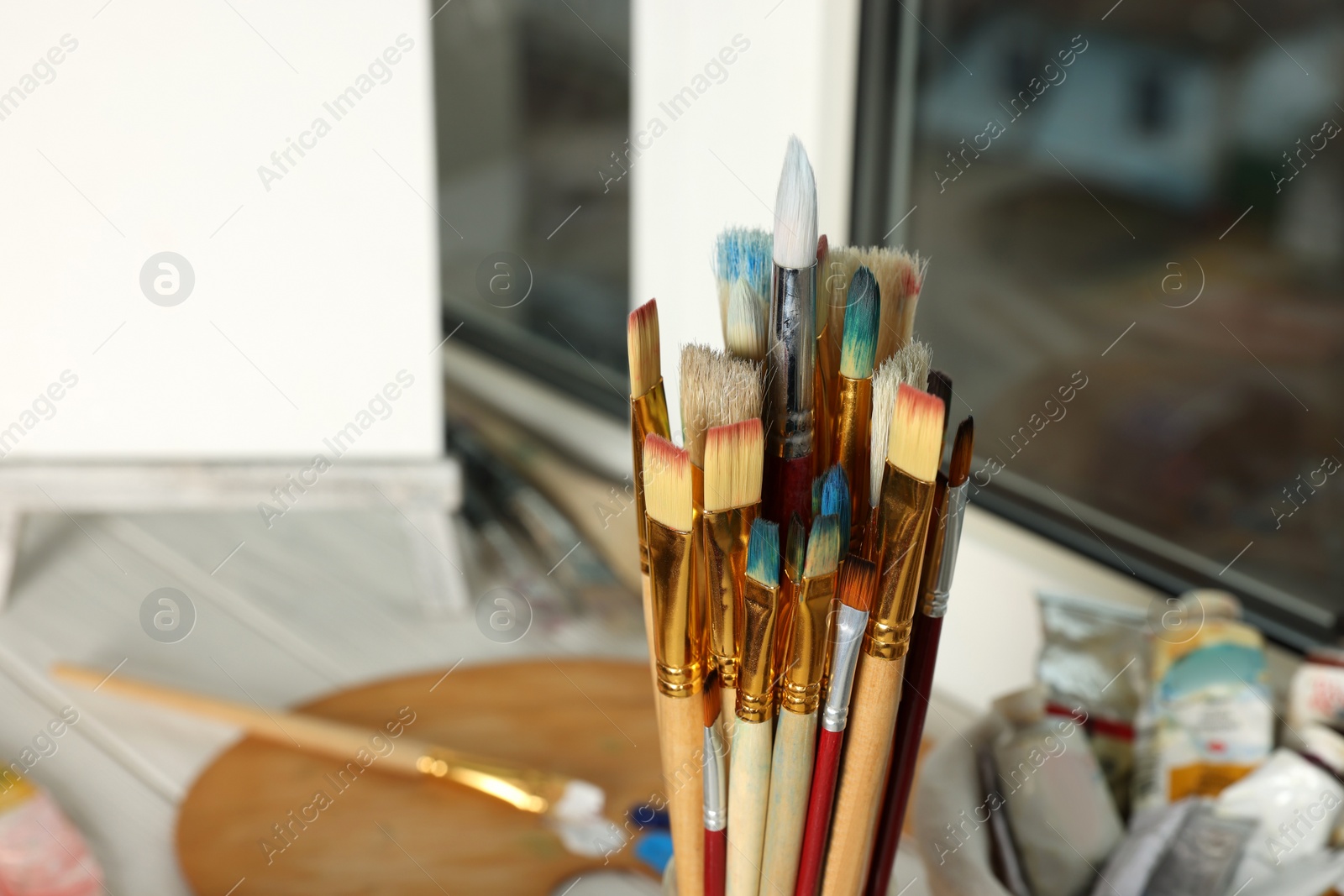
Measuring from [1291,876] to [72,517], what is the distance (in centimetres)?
76

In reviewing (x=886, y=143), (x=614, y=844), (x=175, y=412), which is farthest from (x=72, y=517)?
(x=886, y=143)

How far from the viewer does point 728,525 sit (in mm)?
297

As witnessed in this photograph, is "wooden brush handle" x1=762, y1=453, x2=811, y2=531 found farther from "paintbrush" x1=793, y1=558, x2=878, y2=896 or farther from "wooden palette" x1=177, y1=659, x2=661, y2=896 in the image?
"wooden palette" x1=177, y1=659, x2=661, y2=896

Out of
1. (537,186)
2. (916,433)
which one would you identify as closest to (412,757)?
(916,433)

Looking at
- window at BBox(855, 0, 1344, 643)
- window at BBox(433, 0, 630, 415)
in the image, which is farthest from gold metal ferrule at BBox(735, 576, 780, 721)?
window at BBox(433, 0, 630, 415)

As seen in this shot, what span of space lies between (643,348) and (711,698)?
100mm

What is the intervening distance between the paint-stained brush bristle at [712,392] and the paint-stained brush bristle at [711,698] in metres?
0.06

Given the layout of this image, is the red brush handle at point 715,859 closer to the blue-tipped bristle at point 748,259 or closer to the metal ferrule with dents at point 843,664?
the metal ferrule with dents at point 843,664

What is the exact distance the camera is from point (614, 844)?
54cm

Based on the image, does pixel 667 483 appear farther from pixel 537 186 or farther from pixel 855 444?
pixel 537 186

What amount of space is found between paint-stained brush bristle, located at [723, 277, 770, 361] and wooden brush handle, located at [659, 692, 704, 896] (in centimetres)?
10

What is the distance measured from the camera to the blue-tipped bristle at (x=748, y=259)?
315 mm

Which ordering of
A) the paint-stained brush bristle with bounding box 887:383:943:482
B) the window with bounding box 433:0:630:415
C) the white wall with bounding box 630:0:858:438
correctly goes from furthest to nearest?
the window with bounding box 433:0:630:415 < the white wall with bounding box 630:0:858:438 < the paint-stained brush bristle with bounding box 887:383:943:482

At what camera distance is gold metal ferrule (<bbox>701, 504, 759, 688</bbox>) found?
30cm
